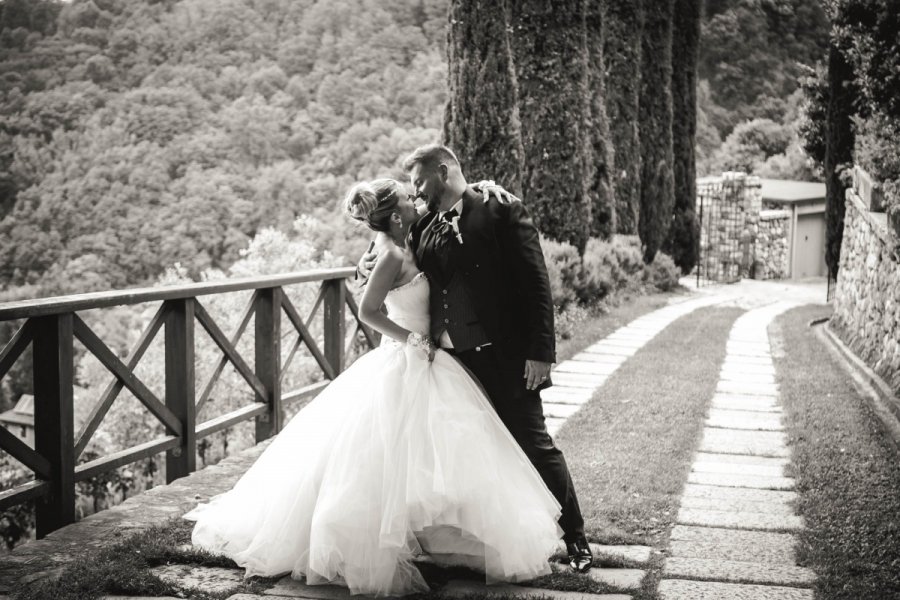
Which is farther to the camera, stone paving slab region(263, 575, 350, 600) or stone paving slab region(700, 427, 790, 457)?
stone paving slab region(700, 427, 790, 457)

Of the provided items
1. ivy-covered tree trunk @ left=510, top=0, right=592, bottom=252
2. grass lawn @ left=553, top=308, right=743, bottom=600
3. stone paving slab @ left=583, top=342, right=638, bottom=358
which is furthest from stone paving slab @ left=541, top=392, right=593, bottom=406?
ivy-covered tree trunk @ left=510, top=0, right=592, bottom=252

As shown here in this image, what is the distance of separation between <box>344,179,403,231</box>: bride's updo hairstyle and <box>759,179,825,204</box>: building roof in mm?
25346

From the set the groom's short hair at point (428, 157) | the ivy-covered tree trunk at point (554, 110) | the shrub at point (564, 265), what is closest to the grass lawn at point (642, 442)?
the groom's short hair at point (428, 157)

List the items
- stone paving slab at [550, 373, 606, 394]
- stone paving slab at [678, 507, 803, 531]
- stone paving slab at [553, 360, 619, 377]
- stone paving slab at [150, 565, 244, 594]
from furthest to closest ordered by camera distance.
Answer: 1. stone paving slab at [553, 360, 619, 377]
2. stone paving slab at [550, 373, 606, 394]
3. stone paving slab at [678, 507, 803, 531]
4. stone paving slab at [150, 565, 244, 594]

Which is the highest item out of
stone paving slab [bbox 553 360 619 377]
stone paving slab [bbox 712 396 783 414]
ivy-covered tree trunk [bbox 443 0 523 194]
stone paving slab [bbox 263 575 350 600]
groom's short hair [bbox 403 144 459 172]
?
ivy-covered tree trunk [bbox 443 0 523 194]

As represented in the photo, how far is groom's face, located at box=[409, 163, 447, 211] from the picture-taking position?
11.7 ft

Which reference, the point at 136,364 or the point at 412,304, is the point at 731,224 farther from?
the point at 412,304

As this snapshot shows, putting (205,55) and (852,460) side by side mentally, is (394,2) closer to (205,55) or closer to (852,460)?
(205,55)

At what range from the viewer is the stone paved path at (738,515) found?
3.39 meters

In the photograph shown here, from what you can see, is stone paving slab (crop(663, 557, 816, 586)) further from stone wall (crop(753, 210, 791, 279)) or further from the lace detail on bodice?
stone wall (crop(753, 210, 791, 279))

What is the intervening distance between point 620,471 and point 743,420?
1.93m

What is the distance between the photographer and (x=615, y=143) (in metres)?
17.3

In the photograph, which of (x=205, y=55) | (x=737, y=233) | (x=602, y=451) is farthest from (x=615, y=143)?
(x=205, y=55)

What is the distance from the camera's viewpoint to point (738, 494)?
186 inches
